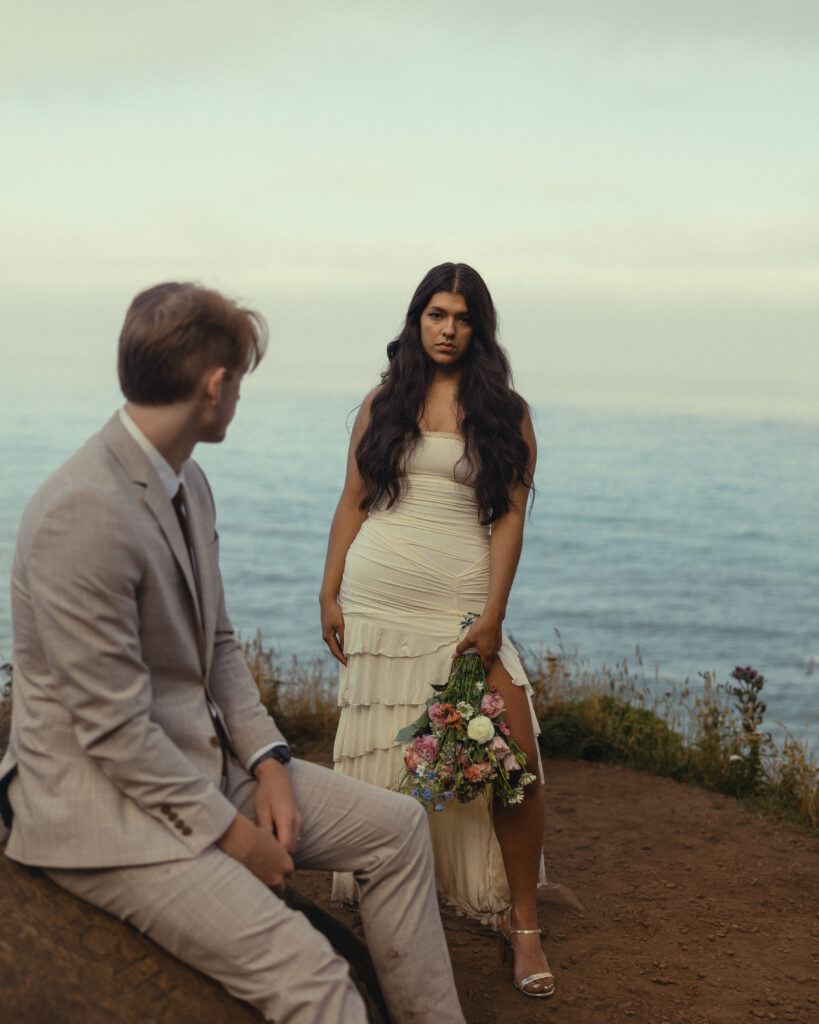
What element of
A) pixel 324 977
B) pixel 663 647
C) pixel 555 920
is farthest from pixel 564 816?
pixel 663 647

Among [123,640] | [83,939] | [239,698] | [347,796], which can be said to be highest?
[123,640]

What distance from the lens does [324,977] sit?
235 centimetres

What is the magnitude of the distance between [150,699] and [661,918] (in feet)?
10.8

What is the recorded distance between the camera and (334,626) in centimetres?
471

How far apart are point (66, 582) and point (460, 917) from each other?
10.2 ft

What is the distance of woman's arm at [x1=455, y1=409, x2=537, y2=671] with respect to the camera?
434cm

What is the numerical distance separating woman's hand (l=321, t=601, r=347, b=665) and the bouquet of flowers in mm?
552

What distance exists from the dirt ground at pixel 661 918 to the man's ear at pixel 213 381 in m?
2.64

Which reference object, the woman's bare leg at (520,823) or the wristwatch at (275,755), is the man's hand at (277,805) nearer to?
the wristwatch at (275,755)

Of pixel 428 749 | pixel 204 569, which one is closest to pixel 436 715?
pixel 428 749

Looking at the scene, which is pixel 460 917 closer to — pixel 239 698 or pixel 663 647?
pixel 239 698

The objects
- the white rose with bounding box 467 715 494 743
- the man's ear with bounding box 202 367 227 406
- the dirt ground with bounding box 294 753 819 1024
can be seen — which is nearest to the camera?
the man's ear with bounding box 202 367 227 406

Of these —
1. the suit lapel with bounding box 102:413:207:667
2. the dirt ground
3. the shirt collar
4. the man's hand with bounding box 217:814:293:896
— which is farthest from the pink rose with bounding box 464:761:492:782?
the shirt collar

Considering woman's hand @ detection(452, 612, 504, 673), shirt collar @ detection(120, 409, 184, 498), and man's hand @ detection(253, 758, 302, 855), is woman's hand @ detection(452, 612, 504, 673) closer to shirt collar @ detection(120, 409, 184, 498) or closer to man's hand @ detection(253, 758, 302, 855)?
man's hand @ detection(253, 758, 302, 855)
